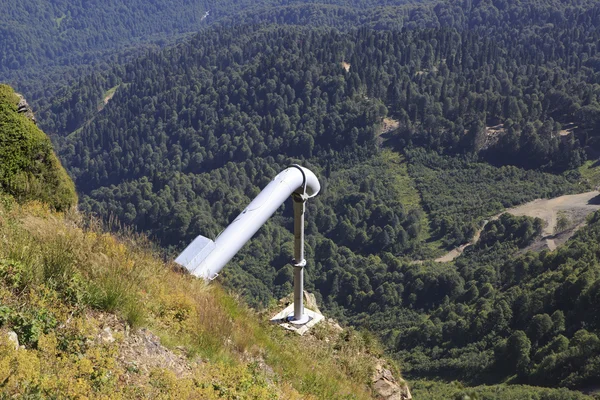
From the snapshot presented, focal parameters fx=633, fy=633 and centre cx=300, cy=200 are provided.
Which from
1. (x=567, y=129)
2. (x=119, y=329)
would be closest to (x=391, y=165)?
(x=567, y=129)

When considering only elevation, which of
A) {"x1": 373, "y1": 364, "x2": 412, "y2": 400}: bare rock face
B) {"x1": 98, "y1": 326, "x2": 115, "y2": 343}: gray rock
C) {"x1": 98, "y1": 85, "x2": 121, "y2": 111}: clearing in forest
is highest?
{"x1": 98, "y1": 326, "x2": 115, "y2": 343}: gray rock

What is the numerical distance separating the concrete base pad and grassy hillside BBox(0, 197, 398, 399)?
1996mm

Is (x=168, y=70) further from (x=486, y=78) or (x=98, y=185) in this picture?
(x=486, y=78)

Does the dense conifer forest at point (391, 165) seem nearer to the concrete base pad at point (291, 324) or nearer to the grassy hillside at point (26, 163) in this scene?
the concrete base pad at point (291, 324)

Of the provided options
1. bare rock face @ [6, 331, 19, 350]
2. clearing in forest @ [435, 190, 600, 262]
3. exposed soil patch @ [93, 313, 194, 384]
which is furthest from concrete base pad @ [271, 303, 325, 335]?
clearing in forest @ [435, 190, 600, 262]

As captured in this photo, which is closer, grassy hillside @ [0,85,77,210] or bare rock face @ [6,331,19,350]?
bare rock face @ [6,331,19,350]

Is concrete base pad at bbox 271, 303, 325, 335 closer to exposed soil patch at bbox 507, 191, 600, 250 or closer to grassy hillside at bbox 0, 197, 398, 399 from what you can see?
grassy hillside at bbox 0, 197, 398, 399

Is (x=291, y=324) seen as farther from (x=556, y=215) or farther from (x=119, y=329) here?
(x=556, y=215)

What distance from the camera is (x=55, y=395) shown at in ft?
16.6

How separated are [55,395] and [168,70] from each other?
13388cm

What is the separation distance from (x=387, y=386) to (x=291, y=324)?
1.94m

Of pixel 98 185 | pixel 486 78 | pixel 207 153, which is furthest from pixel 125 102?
pixel 486 78

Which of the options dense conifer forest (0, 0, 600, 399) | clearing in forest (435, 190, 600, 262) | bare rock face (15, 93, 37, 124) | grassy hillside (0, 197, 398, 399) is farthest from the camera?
clearing in forest (435, 190, 600, 262)

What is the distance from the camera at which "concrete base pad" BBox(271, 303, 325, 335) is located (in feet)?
35.1
